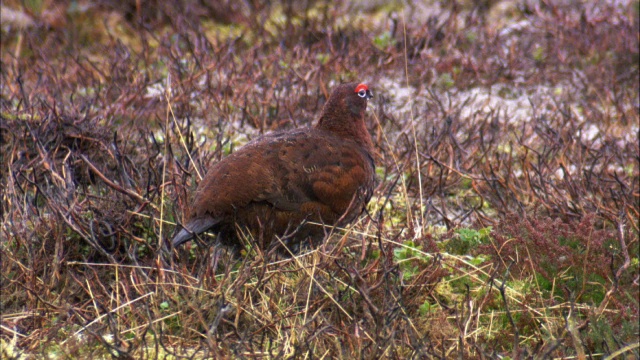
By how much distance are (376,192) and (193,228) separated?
1.49 m

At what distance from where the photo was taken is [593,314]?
3.40 metres

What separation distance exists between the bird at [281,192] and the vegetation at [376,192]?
0.13 m

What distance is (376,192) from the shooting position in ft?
15.9

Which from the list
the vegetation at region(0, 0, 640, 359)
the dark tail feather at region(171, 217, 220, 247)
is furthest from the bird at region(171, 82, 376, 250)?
the vegetation at region(0, 0, 640, 359)

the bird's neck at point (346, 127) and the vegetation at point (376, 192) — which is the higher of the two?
the bird's neck at point (346, 127)

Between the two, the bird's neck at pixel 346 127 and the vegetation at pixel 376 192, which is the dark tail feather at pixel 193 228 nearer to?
the vegetation at pixel 376 192

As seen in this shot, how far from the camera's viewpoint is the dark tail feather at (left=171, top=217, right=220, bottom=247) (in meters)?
3.64

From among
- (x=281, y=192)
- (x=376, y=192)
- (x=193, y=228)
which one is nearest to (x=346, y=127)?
(x=281, y=192)

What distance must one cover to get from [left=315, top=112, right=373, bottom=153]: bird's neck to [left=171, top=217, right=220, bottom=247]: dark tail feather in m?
0.85

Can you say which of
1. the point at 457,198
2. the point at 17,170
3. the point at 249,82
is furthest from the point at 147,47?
the point at 457,198

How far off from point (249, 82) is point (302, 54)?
0.84 metres

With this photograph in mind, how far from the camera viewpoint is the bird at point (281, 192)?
3.65 m

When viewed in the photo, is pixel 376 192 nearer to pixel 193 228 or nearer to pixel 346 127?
pixel 346 127

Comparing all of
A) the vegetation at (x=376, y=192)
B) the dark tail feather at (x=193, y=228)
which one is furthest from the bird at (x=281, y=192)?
the vegetation at (x=376, y=192)
